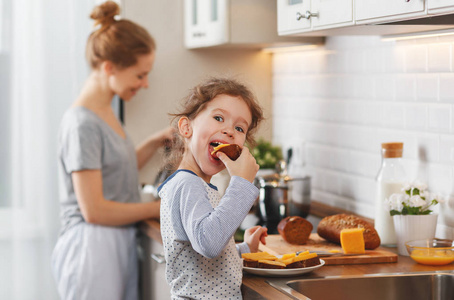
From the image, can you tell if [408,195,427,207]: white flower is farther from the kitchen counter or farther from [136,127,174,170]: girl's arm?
[136,127,174,170]: girl's arm

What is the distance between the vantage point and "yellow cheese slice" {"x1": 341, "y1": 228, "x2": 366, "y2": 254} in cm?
191

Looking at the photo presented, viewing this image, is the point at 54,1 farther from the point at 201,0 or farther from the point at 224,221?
the point at 224,221

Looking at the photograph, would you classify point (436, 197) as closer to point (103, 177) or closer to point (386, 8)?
point (386, 8)

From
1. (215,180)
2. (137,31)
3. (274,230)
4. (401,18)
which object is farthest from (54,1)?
(401,18)

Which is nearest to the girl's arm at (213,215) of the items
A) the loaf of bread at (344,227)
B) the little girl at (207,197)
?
the little girl at (207,197)

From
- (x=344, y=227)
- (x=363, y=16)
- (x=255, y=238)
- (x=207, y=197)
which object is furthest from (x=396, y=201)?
(x=207, y=197)

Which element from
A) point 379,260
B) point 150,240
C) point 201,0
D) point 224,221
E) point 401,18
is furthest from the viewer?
point 201,0

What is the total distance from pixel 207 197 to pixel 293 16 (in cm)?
82

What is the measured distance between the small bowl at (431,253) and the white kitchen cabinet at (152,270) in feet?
2.86

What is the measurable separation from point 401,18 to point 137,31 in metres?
1.38

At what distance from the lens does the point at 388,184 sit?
2088 millimetres

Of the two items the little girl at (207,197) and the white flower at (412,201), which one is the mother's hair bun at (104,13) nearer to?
the little girl at (207,197)

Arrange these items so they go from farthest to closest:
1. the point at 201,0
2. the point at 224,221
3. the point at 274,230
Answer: the point at 201,0, the point at 274,230, the point at 224,221

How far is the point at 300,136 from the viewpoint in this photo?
2.96 metres
